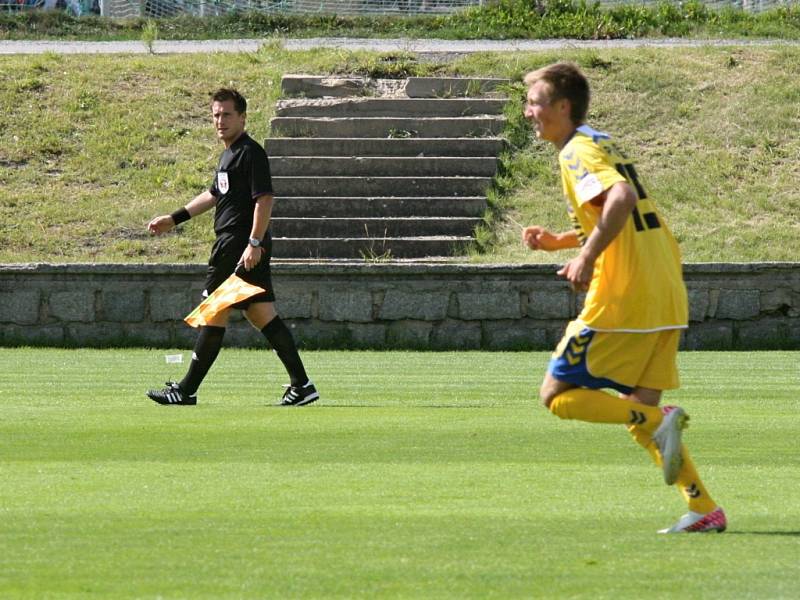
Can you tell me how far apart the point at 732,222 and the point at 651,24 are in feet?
28.9

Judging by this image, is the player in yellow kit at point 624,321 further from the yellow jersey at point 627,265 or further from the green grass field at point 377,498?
the green grass field at point 377,498

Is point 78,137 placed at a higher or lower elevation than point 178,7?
lower

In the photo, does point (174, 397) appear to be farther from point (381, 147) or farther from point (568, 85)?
point (381, 147)

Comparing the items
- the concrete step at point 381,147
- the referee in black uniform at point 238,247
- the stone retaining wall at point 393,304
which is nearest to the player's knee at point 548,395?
the referee in black uniform at point 238,247

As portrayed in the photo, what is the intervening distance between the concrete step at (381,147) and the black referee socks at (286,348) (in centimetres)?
1116

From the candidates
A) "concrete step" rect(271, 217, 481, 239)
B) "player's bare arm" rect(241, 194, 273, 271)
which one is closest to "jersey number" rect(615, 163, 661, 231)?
"player's bare arm" rect(241, 194, 273, 271)

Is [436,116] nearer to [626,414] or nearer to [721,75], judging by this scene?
[721,75]

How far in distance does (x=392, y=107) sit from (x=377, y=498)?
654 inches

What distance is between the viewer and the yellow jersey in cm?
607

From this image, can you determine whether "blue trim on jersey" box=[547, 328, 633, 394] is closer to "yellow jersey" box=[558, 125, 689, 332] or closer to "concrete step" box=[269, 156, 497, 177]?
"yellow jersey" box=[558, 125, 689, 332]

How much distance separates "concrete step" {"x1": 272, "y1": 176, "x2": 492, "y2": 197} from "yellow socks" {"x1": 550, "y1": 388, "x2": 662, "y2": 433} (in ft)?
49.3

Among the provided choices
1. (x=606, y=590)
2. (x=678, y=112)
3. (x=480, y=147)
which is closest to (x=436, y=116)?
(x=480, y=147)

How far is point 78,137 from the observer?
23.3 metres

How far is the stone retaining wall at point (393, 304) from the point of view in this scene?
17.8 meters
